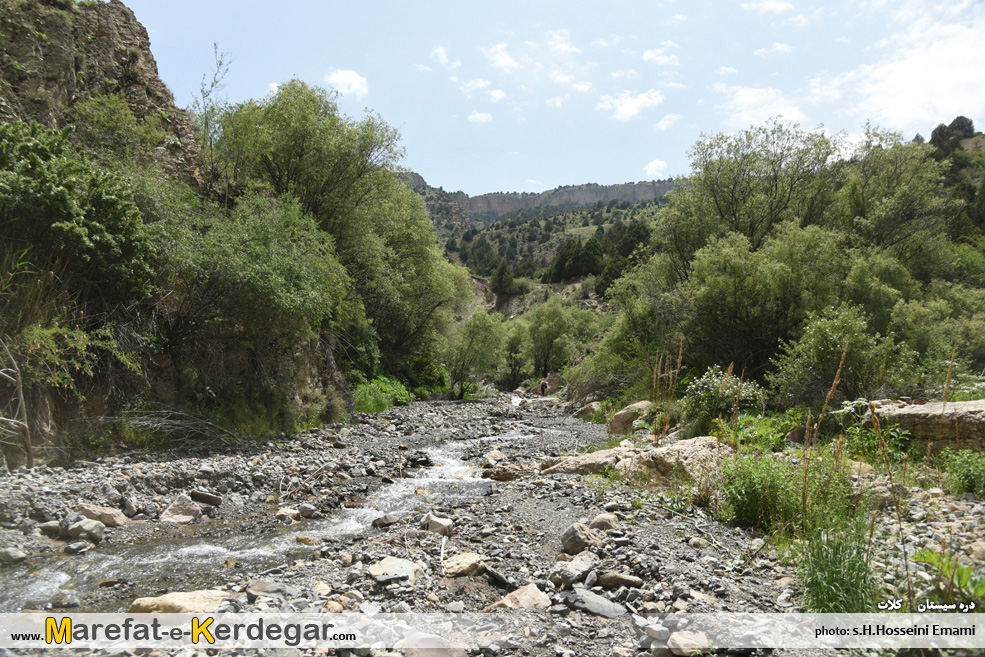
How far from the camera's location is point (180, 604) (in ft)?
13.1

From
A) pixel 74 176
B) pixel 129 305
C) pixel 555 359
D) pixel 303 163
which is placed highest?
pixel 303 163

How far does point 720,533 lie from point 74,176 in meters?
10.9

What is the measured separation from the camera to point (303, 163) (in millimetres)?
18344

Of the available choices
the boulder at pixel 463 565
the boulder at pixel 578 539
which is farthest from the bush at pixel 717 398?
the boulder at pixel 463 565

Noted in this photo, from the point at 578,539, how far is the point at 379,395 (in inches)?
608

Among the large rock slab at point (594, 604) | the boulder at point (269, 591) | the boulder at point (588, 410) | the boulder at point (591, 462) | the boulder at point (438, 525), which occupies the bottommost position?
the boulder at point (588, 410)

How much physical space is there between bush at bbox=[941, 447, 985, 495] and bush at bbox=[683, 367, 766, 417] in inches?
184

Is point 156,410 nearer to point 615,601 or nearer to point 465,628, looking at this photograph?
point 465,628

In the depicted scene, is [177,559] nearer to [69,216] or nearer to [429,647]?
[429,647]

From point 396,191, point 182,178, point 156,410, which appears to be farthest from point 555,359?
point 156,410

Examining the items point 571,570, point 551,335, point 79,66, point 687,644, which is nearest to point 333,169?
point 79,66

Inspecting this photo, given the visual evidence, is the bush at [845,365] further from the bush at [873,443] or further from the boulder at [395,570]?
the boulder at [395,570]

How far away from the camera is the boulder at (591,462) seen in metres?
8.92

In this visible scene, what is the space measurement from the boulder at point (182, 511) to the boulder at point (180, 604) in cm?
293
